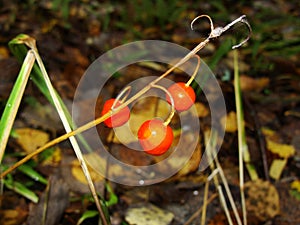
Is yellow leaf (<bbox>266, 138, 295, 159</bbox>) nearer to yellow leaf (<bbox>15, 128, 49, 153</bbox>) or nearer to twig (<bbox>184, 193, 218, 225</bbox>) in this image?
twig (<bbox>184, 193, 218, 225</bbox>)

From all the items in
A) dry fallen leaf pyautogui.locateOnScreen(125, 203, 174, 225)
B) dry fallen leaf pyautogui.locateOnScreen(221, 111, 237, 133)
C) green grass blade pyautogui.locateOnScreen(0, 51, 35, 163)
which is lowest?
dry fallen leaf pyautogui.locateOnScreen(125, 203, 174, 225)

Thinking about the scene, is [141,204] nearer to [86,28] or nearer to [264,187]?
[264,187]

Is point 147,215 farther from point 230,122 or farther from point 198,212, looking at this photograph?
point 230,122

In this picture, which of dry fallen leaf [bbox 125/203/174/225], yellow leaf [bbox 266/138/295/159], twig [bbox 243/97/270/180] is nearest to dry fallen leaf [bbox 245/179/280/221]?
twig [bbox 243/97/270/180]

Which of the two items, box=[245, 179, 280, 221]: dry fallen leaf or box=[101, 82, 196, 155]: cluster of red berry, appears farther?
box=[245, 179, 280, 221]: dry fallen leaf

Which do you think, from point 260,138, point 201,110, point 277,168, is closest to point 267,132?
point 260,138

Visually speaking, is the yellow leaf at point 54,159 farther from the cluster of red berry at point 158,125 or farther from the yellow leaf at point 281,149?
the yellow leaf at point 281,149

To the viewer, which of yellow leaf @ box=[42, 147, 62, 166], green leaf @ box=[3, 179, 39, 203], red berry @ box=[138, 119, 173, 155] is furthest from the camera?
yellow leaf @ box=[42, 147, 62, 166]

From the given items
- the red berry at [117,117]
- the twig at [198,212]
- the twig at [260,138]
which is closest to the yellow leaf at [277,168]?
the twig at [260,138]
